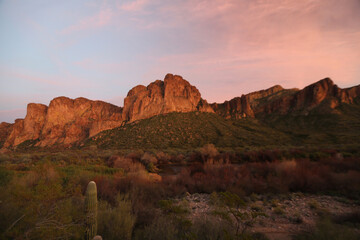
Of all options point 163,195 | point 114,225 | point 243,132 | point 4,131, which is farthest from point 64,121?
point 114,225

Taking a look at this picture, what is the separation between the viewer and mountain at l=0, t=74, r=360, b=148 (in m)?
43.9

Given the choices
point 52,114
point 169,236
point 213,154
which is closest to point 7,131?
point 52,114

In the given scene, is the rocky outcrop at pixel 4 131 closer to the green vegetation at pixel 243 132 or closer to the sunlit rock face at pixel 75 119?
the sunlit rock face at pixel 75 119

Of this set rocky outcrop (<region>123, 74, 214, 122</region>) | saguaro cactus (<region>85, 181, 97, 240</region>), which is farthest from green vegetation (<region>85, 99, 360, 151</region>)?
saguaro cactus (<region>85, 181, 97, 240</region>)

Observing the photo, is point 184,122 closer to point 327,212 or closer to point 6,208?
point 327,212

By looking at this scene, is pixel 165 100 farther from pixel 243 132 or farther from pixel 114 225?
pixel 114 225

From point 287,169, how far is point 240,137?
31.9 m

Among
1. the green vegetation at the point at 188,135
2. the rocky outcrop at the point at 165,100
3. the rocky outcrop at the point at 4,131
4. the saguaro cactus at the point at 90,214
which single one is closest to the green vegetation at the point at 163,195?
the saguaro cactus at the point at 90,214

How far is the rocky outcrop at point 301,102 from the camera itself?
2307 inches

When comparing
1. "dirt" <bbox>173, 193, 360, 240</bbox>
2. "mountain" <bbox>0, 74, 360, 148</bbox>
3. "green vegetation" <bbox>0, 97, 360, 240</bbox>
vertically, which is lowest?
"dirt" <bbox>173, 193, 360, 240</bbox>

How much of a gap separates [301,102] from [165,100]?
56.4m

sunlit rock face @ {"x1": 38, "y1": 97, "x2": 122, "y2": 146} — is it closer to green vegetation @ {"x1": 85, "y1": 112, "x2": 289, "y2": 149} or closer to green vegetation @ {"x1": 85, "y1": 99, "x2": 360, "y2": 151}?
green vegetation @ {"x1": 85, "y1": 99, "x2": 360, "y2": 151}

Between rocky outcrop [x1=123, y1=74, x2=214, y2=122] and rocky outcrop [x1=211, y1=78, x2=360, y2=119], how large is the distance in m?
12.8

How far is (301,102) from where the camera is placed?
64438 mm
